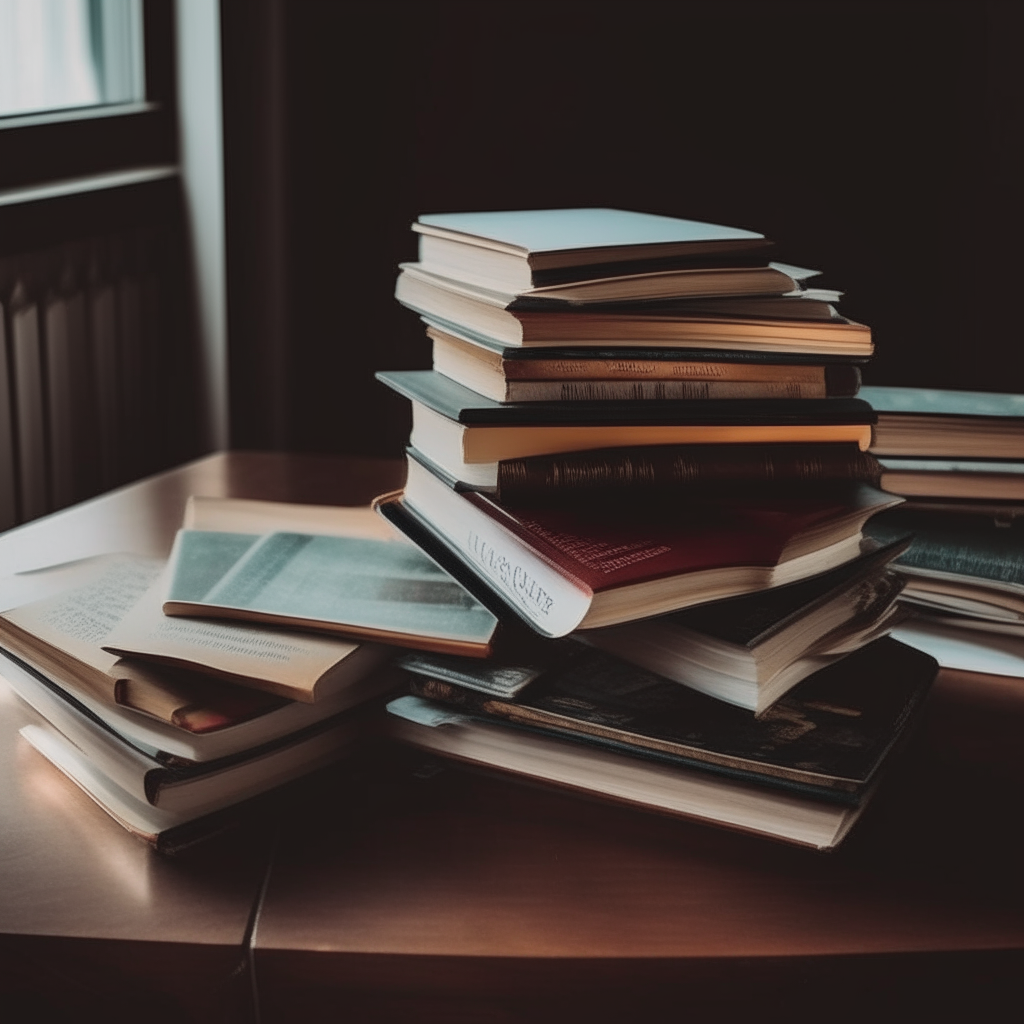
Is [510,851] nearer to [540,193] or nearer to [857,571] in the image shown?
[857,571]

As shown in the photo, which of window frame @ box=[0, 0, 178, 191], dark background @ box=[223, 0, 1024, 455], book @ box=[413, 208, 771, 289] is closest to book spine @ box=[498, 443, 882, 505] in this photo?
book @ box=[413, 208, 771, 289]

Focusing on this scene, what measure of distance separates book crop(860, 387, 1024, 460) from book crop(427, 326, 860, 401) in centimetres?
14

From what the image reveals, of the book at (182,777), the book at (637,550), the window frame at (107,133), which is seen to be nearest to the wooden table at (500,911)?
the book at (182,777)

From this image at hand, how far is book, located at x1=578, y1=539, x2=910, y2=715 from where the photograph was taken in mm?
642

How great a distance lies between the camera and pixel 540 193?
79.7 inches

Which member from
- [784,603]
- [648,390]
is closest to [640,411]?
[648,390]

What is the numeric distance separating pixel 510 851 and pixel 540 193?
155 cm

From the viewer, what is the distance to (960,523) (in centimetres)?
91

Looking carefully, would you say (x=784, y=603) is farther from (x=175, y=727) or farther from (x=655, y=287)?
(x=175, y=727)

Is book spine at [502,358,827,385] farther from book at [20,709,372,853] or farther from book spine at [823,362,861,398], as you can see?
book at [20,709,372,853]

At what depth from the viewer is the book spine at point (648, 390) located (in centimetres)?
72

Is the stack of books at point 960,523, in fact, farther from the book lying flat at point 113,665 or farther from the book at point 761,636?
the book lying flat at point 113,665

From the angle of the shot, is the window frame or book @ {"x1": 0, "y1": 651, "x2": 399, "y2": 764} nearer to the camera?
book @ {"x1": 0, "y1": 651, "x2": 399, "y2": 764}

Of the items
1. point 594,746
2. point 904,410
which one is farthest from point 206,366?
point 594,746
